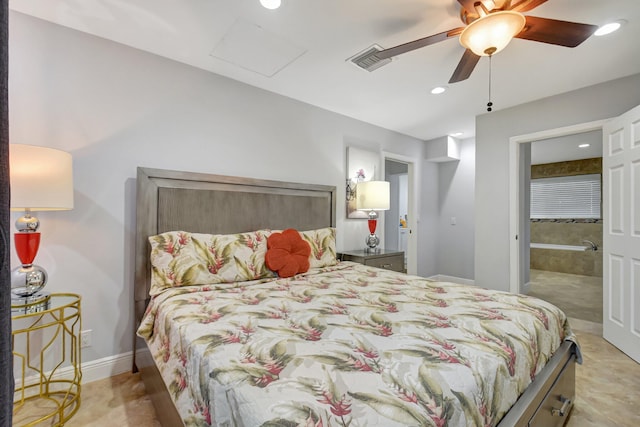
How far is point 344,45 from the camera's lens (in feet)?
7.55

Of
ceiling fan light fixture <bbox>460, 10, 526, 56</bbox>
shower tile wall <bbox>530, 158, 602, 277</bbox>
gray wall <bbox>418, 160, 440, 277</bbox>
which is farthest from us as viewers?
shower tile wall <bbox>530, 158, 602, 277</bbox>

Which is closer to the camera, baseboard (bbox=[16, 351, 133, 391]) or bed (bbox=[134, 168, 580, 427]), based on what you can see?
bed (bbox=[134, 168, 580, 427])

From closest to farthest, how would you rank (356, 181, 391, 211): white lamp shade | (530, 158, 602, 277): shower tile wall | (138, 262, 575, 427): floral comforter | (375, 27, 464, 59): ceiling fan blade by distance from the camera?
(138, 262, 575, 427): floral comforter → (375, 27, 464, 59): ceiling fan blade → (356, 181, 391, 211): white lamp shade → (530, 158, 602, 277): shower tile wall

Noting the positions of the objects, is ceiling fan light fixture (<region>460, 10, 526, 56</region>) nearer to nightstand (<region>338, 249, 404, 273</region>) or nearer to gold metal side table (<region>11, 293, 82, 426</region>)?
nightstand (<region>338, 249, 404, 273</region>)

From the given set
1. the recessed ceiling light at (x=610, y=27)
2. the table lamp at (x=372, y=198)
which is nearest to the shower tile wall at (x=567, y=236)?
the table lamp at (x=372, y=198)

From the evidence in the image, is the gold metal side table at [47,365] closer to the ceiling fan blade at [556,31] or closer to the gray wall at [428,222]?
the ceiling fan blade at [556,31]

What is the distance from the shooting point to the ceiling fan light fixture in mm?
1533

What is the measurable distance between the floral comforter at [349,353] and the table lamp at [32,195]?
0.68m

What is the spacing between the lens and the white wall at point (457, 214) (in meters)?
4.90

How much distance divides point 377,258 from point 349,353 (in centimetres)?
243

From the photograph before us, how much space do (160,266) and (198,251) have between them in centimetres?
26

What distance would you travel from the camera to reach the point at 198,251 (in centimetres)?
219

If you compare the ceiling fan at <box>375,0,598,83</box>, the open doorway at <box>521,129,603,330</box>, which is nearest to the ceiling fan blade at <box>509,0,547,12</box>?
the ceiling fan at <box>375,0,598,83</box>

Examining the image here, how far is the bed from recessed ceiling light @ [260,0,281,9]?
1.36m
